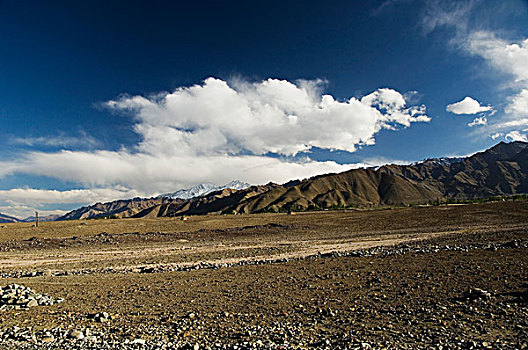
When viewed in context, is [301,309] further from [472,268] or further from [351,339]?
[472,268]

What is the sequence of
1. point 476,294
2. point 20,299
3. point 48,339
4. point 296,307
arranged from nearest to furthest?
1. point 48,339
2. point 476,294
3. point 296,307
4. point 20,299

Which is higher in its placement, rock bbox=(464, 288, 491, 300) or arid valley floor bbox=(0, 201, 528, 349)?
rock bbox=(464, 288, 491, 300)

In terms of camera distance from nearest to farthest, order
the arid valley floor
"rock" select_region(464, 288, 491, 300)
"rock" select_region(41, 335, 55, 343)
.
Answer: the arid valley floor, "rock" select_region(41, 335, 55, 343), "rock" select_region(464, 288, 491, 300)

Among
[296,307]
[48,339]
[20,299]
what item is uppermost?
[20,299]

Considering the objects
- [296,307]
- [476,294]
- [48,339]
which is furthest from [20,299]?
[476,294]

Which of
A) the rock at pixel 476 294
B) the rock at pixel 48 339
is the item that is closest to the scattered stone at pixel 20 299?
the rock at pixel 48 339

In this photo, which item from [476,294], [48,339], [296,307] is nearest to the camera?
[48,339]

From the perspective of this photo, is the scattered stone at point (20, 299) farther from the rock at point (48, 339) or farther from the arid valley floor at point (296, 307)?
the rock at point (48, 339)

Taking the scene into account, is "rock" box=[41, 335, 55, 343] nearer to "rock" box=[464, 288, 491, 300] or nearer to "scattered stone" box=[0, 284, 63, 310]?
"scattered stone" box=[0, 284, 63, 310]

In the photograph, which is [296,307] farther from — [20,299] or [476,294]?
[20,299]

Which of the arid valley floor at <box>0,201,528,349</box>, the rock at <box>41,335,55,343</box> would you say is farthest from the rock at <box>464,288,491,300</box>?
the rock at <box>41,335,55,343</box>

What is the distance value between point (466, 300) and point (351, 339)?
446cm

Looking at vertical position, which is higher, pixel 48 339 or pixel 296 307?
pixel 48 339

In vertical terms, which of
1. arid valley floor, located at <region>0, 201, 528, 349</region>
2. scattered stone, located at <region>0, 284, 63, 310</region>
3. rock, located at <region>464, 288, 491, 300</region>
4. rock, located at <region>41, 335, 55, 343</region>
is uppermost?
scattered stone, located at <region>0, 284, 63, 310</region>
